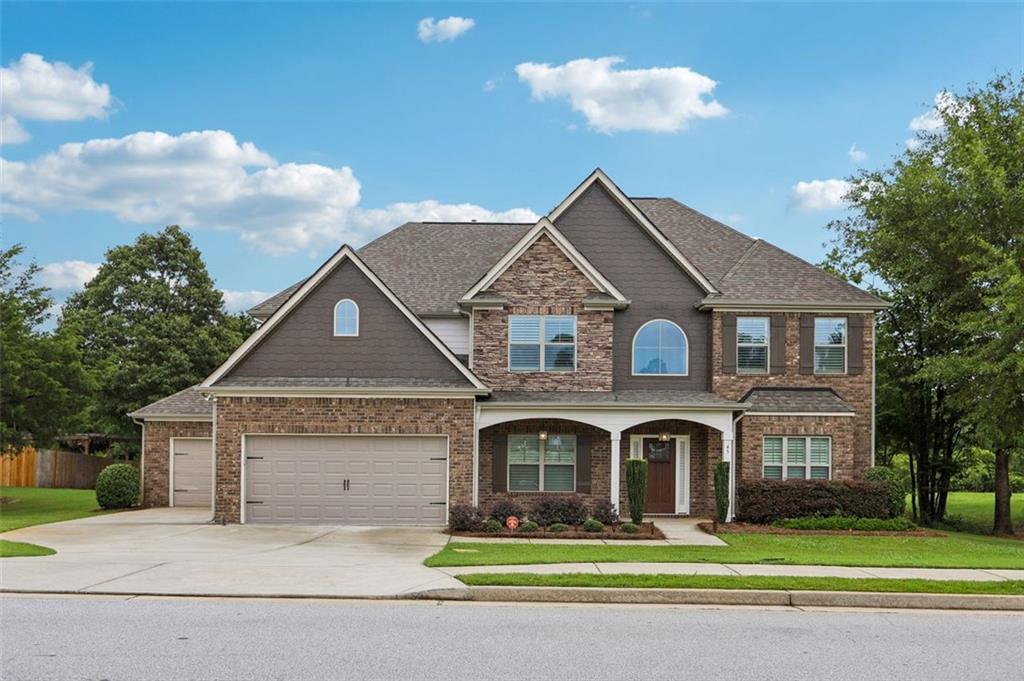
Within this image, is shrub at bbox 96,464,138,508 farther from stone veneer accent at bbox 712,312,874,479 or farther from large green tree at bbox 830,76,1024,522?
large green tree at bbox 830,76,1024,522

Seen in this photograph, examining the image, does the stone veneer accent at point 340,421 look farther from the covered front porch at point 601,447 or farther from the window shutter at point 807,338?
the window shutter at point 807,338

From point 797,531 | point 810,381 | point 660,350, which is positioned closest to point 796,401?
point 810,381

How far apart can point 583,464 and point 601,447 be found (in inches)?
25.0

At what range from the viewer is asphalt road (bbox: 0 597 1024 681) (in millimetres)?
8102

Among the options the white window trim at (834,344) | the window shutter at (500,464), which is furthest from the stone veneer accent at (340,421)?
the white window trim at (834,344)

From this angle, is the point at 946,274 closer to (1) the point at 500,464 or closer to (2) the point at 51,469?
(1) the point at 500,464

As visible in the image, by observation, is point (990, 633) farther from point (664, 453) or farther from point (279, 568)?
point (664, 453)

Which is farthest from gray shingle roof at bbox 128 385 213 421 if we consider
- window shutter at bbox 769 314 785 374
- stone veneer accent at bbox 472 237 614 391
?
window shutter at bbox 769 314 785 374

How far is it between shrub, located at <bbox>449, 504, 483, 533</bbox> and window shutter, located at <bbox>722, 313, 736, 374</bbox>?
27.4ft

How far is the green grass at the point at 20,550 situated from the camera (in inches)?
597

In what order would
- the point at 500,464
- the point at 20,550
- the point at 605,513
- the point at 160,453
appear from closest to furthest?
the point at 20,550, the point at 605,513, the point at 500,464, the point at 160,453

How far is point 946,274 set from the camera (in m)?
29.2

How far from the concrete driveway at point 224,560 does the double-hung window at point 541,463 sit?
386 cm

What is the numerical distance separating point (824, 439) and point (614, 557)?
35.5 feet
